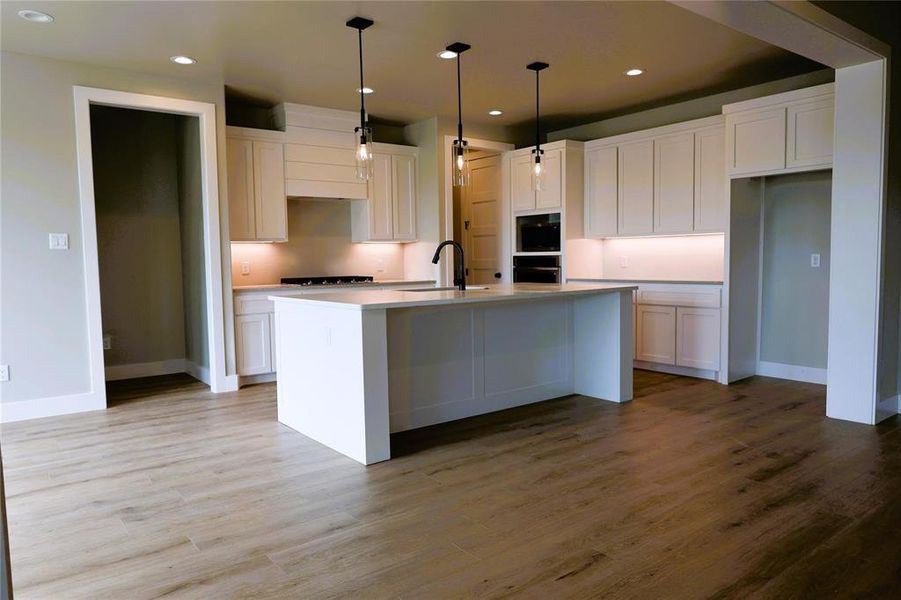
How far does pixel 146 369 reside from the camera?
6.02m

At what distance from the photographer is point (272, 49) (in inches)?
169

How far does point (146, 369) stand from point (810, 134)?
615cm

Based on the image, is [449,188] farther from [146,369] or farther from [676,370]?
[146,369]

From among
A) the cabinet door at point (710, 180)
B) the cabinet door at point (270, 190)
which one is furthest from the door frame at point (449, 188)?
the cabinet door at point (710, 180)

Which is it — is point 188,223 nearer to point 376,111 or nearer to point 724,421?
point 376,111

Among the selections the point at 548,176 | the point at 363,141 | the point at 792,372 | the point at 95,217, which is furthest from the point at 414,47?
the point at 792,372

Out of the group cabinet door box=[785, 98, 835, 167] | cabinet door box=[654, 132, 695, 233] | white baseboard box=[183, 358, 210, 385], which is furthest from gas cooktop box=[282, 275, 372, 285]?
cabinet door box=[785, 98, 835, 167]

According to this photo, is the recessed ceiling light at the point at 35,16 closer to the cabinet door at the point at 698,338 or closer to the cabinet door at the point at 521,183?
the cabinet door at the point at 521,183

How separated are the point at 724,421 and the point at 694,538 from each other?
6.10 feet

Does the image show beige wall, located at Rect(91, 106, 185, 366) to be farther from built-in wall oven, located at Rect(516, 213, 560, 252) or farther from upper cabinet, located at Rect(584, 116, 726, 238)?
upper cabinet, located at Rect(584, 116, 726, 238)

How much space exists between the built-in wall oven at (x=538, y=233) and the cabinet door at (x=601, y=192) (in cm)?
34

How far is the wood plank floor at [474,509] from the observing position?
2143mm

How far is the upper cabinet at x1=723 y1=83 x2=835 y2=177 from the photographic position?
4.53m

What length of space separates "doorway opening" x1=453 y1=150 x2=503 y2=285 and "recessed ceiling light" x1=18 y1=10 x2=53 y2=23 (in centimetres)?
431
